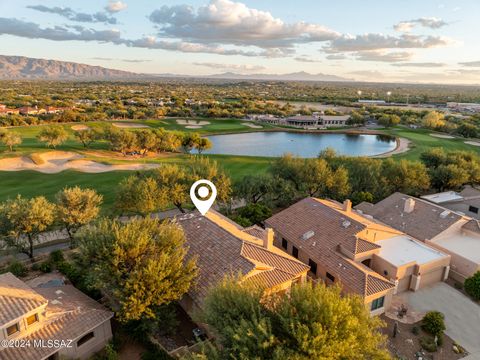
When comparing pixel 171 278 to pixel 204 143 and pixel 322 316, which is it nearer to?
pixel 322 316

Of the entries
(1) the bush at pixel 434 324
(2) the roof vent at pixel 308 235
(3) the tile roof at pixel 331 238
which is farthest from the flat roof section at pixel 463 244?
(2) the roof vent at pixel 308 235

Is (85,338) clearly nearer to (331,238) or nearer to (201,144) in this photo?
(331,238)

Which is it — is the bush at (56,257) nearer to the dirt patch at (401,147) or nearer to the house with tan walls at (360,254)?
the house with tan walls at (360,254)

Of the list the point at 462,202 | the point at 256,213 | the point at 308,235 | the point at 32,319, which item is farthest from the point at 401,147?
the point at 32,319

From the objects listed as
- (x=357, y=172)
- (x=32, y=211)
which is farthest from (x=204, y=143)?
(x=32, y=211)

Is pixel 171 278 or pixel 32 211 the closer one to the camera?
pixel 171 278

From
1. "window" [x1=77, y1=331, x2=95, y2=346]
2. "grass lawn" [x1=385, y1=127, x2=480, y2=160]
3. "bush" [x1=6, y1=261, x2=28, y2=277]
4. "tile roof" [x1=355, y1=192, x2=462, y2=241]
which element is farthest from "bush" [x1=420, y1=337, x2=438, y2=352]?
"grass lawn" [x1=385, y1=127, x2=480, y2=160]
